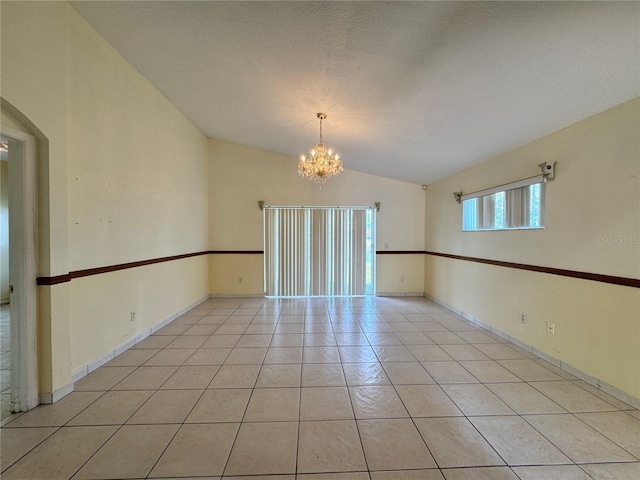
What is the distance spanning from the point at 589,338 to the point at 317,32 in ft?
11.3

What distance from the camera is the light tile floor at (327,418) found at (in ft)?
4.99

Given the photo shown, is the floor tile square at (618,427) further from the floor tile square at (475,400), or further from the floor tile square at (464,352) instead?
the floor tile square at (464,352)

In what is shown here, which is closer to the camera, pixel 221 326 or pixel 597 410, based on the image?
pixel 597 410

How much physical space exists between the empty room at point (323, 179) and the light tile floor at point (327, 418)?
0.02m

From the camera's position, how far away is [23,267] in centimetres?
195

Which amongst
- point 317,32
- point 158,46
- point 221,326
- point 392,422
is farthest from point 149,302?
point 317,32

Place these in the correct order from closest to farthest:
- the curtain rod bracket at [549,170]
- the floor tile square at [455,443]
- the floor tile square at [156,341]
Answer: the floor tile square at [455,443]
the curtain rod bracket at [549,170]
the floor tile square at [156,341]

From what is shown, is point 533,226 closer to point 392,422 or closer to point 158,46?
point 392,422

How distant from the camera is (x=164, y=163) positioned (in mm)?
3766

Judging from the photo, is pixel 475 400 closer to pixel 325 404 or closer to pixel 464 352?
pixel 464 352

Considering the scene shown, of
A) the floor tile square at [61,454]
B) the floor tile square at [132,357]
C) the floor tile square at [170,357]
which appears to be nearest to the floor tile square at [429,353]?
the floor tile square at [170,357]

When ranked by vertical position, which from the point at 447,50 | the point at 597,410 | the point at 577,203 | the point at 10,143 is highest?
the point at 447,50

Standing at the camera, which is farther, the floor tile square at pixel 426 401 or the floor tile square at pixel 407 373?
the floor tile square at pixel 407 373

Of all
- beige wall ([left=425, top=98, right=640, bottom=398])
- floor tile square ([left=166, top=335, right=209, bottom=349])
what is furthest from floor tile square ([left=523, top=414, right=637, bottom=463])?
floor tile square ([left=166, top=335, right=209, bottom=349])
